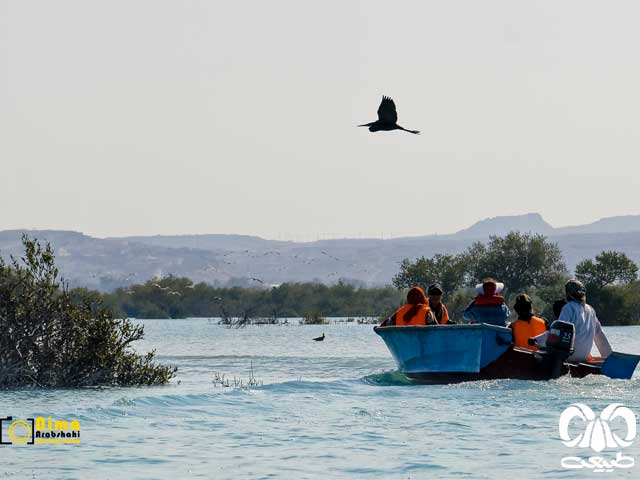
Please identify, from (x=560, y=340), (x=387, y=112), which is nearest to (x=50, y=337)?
(x=387, y=112)

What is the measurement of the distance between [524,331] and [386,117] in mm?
4365

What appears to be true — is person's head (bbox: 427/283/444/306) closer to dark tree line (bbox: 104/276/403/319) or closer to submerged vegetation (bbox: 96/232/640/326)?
submerged vegetation (bbox: 96/232/640/326)

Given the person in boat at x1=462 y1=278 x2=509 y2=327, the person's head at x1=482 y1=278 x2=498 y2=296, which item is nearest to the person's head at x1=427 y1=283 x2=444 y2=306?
the person in boat at x1=462 y1=278 x2=509 y2=327

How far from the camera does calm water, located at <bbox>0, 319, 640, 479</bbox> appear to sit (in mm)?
14586

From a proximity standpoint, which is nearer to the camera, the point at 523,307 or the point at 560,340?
the point at 560,340

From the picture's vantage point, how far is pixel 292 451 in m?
15.9

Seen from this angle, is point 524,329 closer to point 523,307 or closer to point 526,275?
point 523,307

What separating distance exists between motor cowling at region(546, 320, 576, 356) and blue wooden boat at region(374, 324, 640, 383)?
20cm

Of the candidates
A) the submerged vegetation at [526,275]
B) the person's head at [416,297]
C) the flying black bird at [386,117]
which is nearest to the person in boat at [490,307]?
the person's head at [416,297]

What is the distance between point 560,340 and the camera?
2242cm

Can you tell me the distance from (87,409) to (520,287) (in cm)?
5643

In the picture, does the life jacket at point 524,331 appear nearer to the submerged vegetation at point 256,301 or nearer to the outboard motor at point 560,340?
the outboard motor at point 560,340

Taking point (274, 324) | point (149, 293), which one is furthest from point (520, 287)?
point (149, 293)

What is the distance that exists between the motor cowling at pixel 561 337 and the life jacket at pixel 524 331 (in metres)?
0.87
